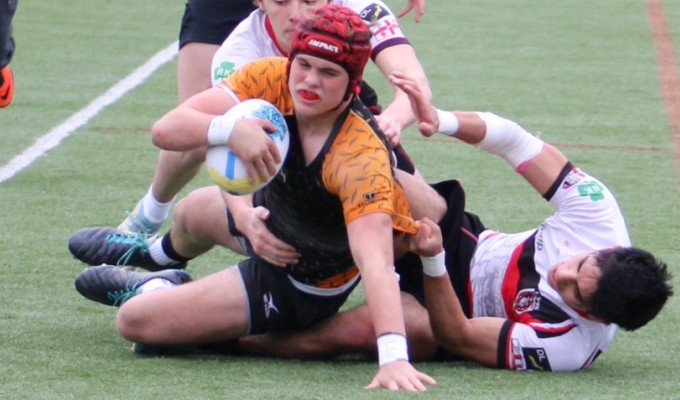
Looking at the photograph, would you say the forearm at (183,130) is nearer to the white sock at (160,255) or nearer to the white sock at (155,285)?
the white sock at (155,285)

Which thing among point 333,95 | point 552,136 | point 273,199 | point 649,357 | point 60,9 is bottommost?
point 60,9

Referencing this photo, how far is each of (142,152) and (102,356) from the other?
350cm

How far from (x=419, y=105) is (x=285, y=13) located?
748mm

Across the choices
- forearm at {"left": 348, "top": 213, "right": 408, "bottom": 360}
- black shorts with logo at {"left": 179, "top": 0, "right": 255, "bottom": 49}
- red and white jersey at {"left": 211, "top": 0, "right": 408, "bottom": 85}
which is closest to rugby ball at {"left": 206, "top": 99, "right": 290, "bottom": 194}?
forearm at {"left": 348, "top": 213, "right": 408, "bottom": 360}

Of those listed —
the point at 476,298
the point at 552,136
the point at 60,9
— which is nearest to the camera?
the point at 476,298

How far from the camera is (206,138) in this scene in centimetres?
443

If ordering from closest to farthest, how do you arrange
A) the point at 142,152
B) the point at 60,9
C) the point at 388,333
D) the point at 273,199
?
the point at 388,333
the point at 273,199
the point at 142,152
the point at 60,9

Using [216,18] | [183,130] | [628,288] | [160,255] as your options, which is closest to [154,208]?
[160,255]

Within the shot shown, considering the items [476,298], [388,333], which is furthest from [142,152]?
[388,333]

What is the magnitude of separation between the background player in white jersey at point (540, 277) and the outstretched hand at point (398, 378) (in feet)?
1.66

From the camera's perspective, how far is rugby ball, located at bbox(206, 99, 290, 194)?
4383 mm

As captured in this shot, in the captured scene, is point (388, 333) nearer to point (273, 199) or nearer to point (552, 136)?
point (273, 199)

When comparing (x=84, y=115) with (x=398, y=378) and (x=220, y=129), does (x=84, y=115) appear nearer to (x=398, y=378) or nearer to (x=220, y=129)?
(x=220, y=129)

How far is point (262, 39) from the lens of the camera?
539 centimetres
